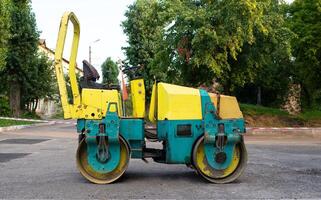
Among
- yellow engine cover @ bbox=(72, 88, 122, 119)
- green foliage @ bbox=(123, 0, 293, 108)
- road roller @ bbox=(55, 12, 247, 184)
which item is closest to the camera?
road roller @ bbox=(55, 12, 247, 184)

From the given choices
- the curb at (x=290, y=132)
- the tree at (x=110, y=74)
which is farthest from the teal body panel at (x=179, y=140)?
the curb at (x=290, y=132)

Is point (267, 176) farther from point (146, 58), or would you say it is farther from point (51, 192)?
point (146, 58)

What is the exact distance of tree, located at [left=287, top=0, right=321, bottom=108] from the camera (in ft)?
88.8

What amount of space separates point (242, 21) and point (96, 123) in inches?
645

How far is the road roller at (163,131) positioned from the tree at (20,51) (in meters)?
30.6

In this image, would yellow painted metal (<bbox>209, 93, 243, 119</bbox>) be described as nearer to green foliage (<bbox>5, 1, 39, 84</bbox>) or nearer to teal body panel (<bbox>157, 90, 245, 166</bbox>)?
teal body panel (<bbox>157, 90, 245, 166</bbox>)

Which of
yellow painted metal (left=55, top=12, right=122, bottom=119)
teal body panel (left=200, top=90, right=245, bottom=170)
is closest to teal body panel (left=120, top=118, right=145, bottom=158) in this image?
yellow painted metal (left=55, top=12, right=122, bottom=119)

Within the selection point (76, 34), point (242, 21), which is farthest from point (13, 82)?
point (76, 34)

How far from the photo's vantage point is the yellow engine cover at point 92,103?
909 centimetres

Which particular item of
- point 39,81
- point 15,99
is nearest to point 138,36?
point 39,81

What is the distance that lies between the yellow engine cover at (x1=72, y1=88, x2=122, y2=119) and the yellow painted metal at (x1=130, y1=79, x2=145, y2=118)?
346mm

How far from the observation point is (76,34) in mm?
9898

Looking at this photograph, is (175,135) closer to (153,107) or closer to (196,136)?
(196,136)

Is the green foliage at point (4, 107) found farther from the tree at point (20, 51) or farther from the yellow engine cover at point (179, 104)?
the yellow engine cover at point (179, 104)
